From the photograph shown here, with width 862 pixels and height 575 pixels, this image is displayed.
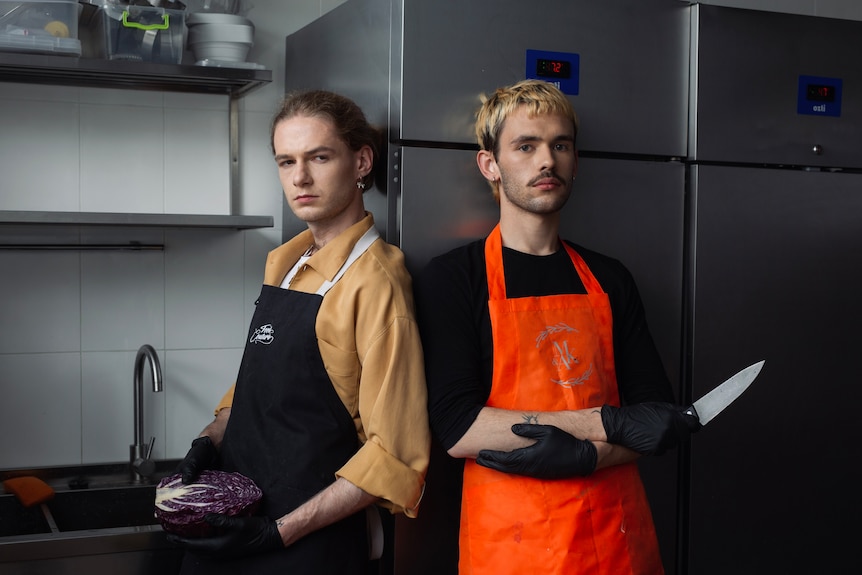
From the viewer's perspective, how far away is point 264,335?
1763 mm

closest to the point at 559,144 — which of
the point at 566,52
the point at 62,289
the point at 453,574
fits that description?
the point at 566,52

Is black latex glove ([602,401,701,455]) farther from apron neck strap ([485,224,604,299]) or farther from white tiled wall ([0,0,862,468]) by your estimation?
white tiled wall ([0,0,862,468])

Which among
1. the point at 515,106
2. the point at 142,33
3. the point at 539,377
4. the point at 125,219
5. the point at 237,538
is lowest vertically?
the point at 237,538

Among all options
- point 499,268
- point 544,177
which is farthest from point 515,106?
point 499,268

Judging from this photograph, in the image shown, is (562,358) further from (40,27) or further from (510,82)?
(40,27)

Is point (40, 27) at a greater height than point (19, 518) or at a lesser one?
greater

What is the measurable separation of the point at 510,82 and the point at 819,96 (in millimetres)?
769

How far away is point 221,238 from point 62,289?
0.41 metres

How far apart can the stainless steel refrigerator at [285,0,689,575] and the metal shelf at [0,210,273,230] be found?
0.39m

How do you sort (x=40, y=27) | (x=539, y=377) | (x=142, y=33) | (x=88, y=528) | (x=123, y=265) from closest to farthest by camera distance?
(x=539, y=377) → (x=40, y=27) → (x=142, y=33) → (x=88, y=528) → (x=123, y=265)

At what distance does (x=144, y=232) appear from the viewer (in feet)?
7.76

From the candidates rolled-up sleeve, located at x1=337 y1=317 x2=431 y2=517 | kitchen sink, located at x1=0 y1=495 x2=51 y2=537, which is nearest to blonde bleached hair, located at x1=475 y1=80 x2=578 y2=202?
rolled-up sleeve, located at x1=337 y1=317 x2=431 y2=517

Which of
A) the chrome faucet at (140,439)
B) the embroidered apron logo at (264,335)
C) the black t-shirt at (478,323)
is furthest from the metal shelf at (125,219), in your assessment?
the black t-shirt at (478,323)

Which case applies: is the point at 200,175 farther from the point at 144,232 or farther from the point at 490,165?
the point at 490,165
